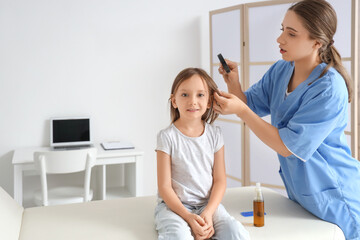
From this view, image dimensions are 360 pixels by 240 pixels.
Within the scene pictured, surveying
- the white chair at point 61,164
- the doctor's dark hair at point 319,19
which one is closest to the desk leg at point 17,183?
the white chair at point 61,164

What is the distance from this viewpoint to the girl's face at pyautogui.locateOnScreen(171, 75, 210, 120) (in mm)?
1693

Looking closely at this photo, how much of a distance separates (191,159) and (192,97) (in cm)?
25

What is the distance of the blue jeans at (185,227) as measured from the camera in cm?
145

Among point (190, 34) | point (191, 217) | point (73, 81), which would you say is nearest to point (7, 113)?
point (73, 81)

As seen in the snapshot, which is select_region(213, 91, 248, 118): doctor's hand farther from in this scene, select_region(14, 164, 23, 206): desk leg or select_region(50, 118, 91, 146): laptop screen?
select_region(50, 118, 91, 146): laptop screen

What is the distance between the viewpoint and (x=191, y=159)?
1707mm

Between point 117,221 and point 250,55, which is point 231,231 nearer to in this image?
point 117,221

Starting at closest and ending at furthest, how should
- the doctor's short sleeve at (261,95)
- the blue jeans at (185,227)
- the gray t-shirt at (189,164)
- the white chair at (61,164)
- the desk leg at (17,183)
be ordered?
the blue jeans at (185,227), the gray t-shirt at (189,164), the doctor's short sleeve at (261,95), the white chair at (61,164), the desk leg at (17,183)

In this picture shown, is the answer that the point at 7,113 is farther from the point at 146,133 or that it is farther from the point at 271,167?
the point at 271,167

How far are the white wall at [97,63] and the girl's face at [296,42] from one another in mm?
2178

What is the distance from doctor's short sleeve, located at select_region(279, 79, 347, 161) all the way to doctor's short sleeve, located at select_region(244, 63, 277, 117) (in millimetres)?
410

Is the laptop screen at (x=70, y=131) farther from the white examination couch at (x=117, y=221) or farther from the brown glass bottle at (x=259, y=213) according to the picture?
the brown glass bottle at (x=259, y=213)

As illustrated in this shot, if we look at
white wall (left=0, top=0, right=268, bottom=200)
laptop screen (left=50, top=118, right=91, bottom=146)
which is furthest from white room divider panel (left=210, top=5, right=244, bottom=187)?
laptop screen (left=50, top=118, right=91, bottom=146)

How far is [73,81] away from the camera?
3.57 m
